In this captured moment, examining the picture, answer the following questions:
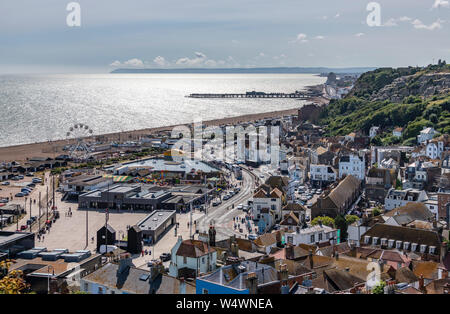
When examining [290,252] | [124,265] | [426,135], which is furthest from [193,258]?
[426,135]

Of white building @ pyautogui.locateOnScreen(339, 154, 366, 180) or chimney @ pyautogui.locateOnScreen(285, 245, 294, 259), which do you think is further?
white building @ pyautogui.locateOnScreen(339, 154, 366, 180)

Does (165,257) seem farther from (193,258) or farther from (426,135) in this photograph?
(426,135)

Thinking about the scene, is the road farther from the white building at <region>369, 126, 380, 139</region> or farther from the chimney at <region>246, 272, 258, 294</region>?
the white building at <region>369, 126, 380, 139</region>

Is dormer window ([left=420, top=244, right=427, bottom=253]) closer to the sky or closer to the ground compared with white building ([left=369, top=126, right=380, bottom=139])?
closer to the ground

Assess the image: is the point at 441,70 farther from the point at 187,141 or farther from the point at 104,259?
the point at 104,259

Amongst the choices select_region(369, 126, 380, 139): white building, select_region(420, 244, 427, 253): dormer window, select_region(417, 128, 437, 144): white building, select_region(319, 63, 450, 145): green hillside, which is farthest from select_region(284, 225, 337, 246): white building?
select_region(369, 126, 380, 139): white building
